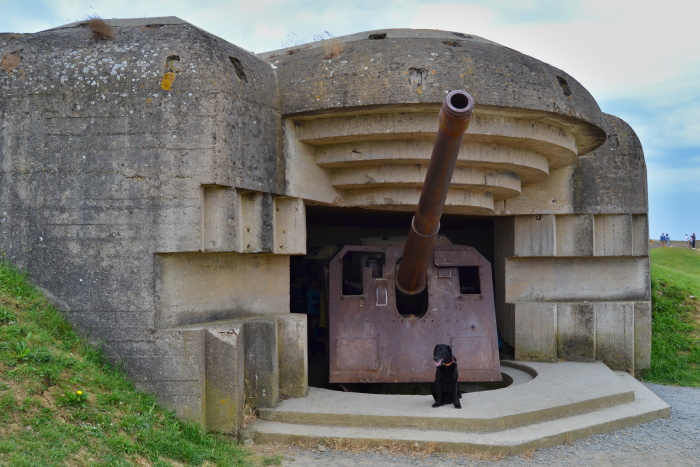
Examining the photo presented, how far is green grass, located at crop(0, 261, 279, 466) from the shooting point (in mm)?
4086

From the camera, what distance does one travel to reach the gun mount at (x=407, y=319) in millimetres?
7293

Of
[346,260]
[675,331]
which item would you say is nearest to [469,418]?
[346,260]

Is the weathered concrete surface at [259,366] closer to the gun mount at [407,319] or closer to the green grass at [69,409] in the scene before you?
the green grass at [69,409]

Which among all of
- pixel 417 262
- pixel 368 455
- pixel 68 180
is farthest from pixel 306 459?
pixel 68 180

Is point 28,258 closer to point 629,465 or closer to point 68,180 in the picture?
point 68,180

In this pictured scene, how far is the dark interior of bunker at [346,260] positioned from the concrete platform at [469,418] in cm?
159

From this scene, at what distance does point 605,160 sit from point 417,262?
3.26 m

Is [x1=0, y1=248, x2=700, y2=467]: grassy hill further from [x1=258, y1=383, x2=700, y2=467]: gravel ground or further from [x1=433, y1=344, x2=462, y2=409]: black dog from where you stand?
[x1=433, y1=344, x2=462, y2=409]: black dog

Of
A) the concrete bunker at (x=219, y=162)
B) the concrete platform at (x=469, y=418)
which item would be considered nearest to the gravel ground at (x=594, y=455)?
the concrete platform at (x=469, y=418)

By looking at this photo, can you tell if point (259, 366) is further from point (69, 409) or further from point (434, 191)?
point (434, 191)

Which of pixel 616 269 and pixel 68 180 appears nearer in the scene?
pixel 68 180

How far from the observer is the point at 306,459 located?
5.20 meters

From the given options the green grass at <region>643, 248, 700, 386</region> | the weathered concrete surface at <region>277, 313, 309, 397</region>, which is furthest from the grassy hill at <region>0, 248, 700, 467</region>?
the green grass at <region>643, 248, 700, 386</region>

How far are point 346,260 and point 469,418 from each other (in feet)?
12.9
